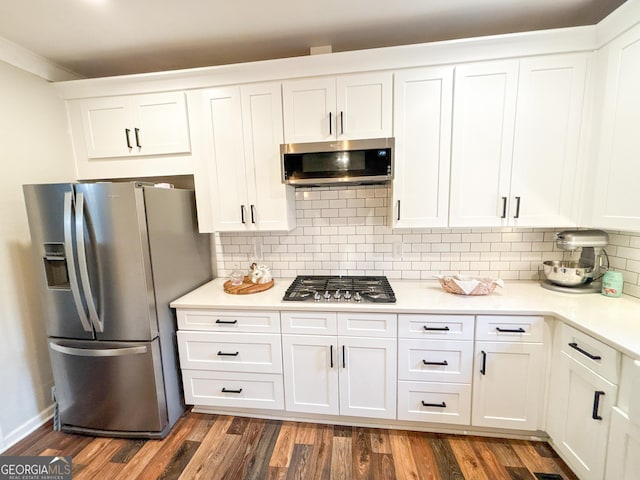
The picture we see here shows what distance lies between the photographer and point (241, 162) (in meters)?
2.02

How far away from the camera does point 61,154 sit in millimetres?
2117

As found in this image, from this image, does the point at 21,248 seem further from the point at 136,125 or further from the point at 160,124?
the point at 160,124

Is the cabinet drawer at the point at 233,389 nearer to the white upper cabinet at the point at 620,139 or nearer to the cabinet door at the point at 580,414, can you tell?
the cabinet door at the point at 580,414

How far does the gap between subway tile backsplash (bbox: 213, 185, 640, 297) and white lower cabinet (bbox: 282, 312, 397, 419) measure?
0.64m

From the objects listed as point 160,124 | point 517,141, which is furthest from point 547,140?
point 160,124

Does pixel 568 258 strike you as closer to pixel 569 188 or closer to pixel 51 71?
pixel 569 188

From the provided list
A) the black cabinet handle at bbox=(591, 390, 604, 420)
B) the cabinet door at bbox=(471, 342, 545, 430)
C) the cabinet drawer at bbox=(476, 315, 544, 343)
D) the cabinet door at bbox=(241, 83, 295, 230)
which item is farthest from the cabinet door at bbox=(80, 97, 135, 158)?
the black cabinet handle at bbox=(591, 390, 604, 420)

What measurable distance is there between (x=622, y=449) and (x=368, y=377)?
1187 millimetres

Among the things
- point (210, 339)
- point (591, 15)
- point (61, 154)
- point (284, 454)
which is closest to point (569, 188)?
point (591, 15)

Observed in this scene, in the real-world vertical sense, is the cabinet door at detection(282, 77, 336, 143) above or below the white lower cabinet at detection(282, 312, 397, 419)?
above

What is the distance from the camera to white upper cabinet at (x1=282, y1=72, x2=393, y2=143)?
1812 mm

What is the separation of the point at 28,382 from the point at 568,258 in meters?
4.18

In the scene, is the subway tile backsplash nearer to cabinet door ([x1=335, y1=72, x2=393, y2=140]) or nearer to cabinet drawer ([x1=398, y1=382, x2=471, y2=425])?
cabinet door ([x1=335, y1=72, x2=393, y2=140])

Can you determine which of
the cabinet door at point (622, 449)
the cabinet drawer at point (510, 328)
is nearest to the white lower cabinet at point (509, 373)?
the cabinet drawer at point (510, 328)
